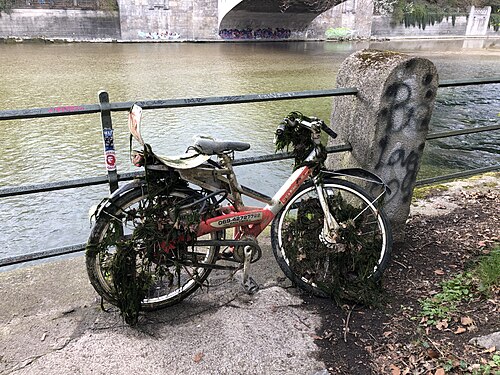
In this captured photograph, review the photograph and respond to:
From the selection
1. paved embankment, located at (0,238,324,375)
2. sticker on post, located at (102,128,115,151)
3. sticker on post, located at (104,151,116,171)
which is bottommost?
paved embankment, located at (0,238,324,375)

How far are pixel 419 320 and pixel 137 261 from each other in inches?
61.8

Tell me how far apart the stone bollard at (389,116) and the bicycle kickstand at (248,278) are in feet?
3.30

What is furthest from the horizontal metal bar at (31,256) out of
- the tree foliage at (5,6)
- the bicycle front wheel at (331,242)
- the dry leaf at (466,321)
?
the tree foliage at (5,6)

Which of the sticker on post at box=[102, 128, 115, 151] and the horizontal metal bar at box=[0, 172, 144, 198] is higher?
the sticker on post at box=[102, 128, 115, 151]

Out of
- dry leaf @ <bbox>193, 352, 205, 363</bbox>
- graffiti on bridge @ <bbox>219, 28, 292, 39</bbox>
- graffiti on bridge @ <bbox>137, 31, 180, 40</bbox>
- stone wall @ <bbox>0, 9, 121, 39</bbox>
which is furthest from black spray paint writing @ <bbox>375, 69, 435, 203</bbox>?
graffiti on bridge @ <bbox>219, 28, 292, 39</bbox>

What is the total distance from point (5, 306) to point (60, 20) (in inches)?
1195

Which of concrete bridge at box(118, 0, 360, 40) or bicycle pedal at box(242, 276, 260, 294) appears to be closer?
bicycle pedal at box(242, 276, 260, 294)

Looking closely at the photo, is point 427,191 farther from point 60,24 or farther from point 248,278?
point 60,24

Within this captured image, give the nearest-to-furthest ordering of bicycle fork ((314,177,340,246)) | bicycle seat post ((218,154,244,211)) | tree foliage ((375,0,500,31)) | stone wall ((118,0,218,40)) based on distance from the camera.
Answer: bicycle seat post ((218,154,244,211))
bicycle fork ((314,177,340,246))
stone wall ((118,0,218,40))
tree foliage ((375,0,500,31))

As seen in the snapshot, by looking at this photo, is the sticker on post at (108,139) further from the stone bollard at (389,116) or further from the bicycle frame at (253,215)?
the stone bollard at (389,116)

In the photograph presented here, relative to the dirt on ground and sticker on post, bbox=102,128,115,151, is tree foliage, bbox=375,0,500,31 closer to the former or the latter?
the dirt on ground

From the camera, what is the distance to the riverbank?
208cm

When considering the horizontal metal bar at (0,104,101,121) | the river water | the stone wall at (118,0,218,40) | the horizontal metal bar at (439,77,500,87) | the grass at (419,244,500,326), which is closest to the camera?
the horizontal metal bar at (0,104,101,121)

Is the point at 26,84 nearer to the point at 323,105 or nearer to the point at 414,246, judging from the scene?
the point at 323,105
